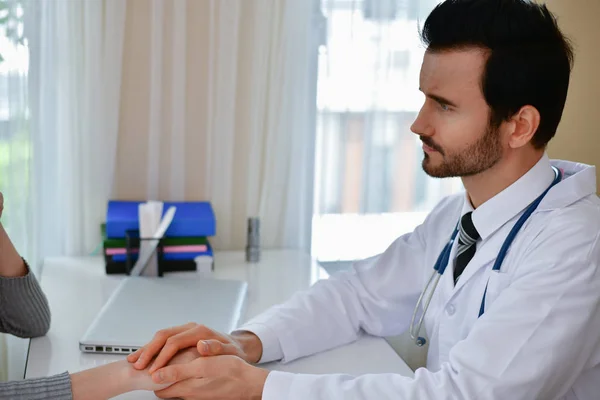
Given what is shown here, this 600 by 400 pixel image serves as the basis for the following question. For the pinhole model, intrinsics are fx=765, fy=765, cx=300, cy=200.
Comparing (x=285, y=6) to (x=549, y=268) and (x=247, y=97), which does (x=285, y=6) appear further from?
(x=549, y=268)

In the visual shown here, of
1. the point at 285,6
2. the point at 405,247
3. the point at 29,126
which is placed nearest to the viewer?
the point at 405,247

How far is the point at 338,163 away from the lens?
7.49 ft

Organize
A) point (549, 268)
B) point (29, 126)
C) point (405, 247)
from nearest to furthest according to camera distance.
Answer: point (549, 268), point (405, 247), point (29, 126)

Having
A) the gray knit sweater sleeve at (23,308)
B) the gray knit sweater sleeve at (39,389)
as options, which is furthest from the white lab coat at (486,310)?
the gray knit sweater sleeve at (23,308)

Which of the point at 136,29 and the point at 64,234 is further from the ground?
the point at 136,29

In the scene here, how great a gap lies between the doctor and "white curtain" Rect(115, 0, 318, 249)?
2.08ft

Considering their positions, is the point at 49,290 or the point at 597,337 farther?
the point at 49,290

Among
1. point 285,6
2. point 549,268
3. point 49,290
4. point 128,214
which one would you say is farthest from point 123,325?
point 285,6

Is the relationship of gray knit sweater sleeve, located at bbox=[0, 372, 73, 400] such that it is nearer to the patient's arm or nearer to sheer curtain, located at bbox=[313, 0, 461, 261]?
the patient's arm

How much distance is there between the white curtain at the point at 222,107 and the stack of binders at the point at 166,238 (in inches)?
5.5

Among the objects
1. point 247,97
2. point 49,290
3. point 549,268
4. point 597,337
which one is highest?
point 247,97

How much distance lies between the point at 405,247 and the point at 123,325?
2.09 feet

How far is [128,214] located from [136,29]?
0.51 metres

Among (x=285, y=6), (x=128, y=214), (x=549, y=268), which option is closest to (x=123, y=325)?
(x=128, y=214)
